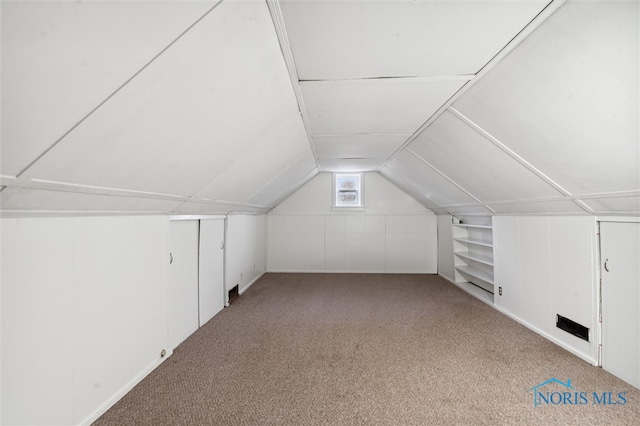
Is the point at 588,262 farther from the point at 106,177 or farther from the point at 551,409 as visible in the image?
the point at 106,177

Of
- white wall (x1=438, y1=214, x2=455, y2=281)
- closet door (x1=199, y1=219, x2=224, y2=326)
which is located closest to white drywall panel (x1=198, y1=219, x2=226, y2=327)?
closet door (x1=199, y1=219, x2=224, y2=326)

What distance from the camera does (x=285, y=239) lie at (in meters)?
6.02

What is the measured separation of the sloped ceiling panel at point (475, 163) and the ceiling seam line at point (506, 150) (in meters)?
0.03

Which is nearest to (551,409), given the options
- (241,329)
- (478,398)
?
(478,398)

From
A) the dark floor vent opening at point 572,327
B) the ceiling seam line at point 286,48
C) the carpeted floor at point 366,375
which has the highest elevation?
the ceiling seam line at point 286,48

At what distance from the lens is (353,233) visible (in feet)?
19.5

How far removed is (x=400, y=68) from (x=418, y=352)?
2.36 m

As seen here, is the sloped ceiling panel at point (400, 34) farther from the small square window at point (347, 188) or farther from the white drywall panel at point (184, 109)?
the small square window at point (347, 188)

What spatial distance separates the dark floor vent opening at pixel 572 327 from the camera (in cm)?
233

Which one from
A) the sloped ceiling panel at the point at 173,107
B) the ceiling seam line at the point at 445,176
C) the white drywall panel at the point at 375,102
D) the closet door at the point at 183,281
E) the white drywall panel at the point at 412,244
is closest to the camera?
the sloped ceiling panel at the point at 173,107

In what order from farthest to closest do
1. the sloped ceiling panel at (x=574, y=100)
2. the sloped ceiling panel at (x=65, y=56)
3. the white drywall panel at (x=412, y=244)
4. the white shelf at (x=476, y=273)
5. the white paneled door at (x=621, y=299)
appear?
1. the white drywall panel at (x=412, y=244)
2. the white shelf at (x=476, y=273)
3. the white paneled door at (x=621, y=299)
4. the sloped ceiling panel at (x=574, y=100)
5. the sloped ceiling panel at (x=65, y=56)

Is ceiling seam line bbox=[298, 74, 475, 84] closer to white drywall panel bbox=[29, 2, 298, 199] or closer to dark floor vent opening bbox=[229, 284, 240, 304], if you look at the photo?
white drywall panel bbox=[29, 2, 298, 199]

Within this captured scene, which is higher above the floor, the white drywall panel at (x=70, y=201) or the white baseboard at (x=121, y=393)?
the white drywall panel at (x=70, y=201)

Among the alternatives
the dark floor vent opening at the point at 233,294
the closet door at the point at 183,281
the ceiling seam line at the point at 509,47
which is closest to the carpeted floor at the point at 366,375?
the closet door at the point at 183,281
